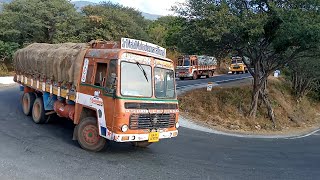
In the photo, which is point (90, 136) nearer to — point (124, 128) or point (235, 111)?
point (124, 128)

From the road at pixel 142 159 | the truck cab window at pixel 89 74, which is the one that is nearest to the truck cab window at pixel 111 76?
the truck cab window at pixel 89 74

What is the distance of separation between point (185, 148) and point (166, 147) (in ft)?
2.15

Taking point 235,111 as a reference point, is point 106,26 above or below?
above

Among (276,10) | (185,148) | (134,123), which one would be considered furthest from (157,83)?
(276,10)

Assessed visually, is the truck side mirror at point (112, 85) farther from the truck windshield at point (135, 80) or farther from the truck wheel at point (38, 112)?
the truck wheel at point (38, 112)

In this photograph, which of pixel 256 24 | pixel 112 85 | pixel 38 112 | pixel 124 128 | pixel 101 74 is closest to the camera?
pixel 124 128

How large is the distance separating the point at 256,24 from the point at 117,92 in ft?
36.6

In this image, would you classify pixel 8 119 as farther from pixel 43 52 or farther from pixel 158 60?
pixel 158 60

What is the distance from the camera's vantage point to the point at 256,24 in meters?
17.4

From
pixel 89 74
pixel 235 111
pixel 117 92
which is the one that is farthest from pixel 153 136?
pixel 235 111

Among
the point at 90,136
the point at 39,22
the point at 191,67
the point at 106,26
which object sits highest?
the point at 106,26

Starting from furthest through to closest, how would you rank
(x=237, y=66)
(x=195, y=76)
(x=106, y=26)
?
(x=237, y=66), (x=106, y=26), (x=195, y=76)

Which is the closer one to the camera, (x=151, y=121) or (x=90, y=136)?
(x=151, y=121)

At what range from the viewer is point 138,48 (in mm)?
9617
